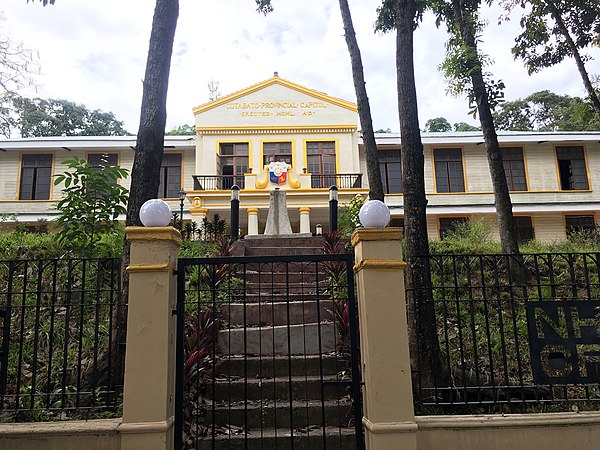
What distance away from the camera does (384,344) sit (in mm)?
3836

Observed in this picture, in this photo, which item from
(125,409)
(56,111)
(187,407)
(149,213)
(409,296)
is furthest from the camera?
(56,111)

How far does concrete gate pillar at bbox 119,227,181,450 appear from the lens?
3662 mm

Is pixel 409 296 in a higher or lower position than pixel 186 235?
lower

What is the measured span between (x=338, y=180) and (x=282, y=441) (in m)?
15.5

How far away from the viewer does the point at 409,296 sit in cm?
528

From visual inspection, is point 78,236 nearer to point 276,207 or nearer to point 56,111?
point 276,207

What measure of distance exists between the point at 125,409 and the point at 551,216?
68.4ft

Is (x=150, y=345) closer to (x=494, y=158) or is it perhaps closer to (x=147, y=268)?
(x=147, y=268)

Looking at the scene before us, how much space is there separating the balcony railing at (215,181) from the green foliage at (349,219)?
6.67m

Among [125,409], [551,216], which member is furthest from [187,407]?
[551,216]

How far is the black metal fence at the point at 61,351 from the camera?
4.19 m

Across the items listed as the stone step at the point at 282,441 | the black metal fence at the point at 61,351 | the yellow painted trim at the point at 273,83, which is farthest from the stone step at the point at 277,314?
the yellow painted trim at the point at 273,83

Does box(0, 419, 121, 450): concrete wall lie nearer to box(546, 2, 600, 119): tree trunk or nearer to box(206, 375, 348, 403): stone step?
box(206, 375, 348, 403): stone step

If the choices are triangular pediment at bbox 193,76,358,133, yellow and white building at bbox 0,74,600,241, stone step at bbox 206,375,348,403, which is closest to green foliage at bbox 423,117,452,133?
yellow and white building at bbox 0,74,600,241
